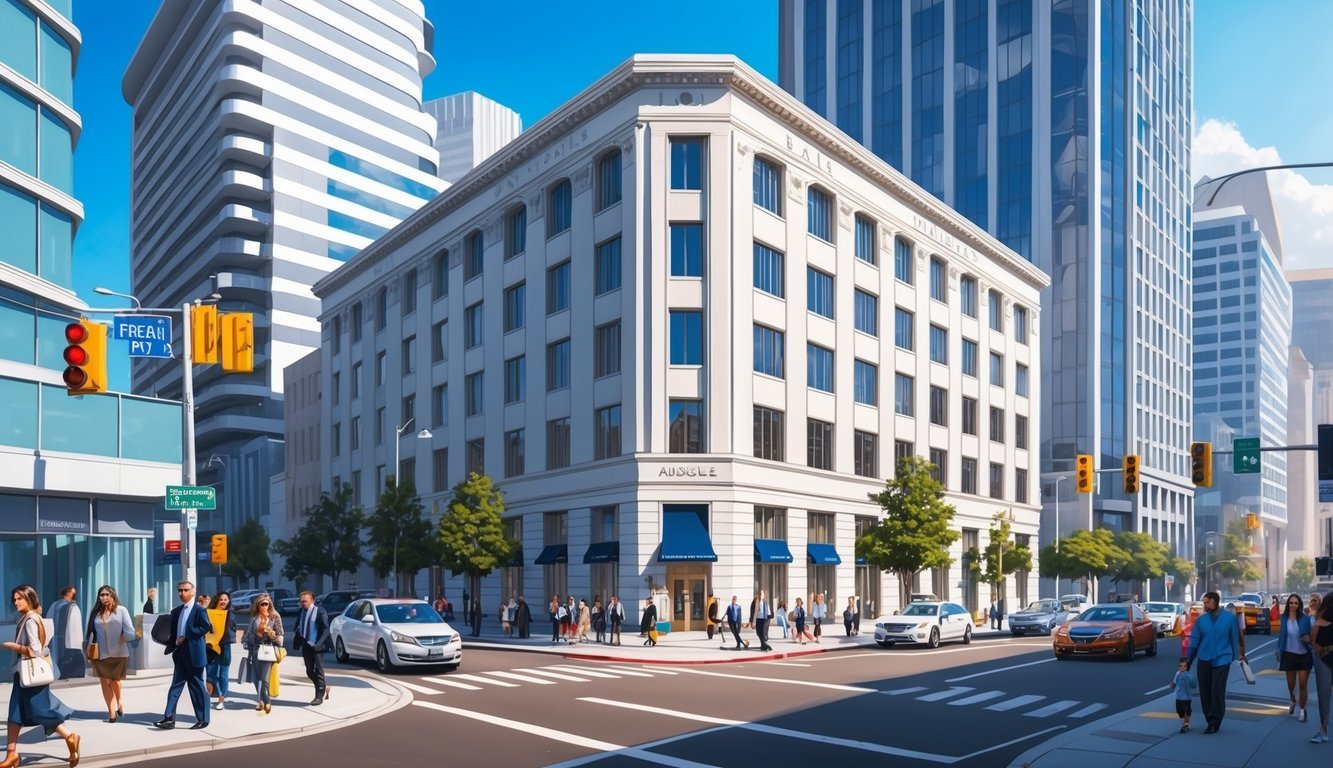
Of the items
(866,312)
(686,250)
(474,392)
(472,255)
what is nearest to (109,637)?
(686,250)

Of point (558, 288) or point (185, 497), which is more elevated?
point (558, 288)

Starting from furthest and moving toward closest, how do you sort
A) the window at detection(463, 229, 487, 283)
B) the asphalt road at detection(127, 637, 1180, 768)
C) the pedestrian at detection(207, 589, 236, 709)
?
1. the window at detection(463, 229, 487, 283)
2. the pedestrian at detection(207, 589, 236, 709)
3. the asphalt road at detection(127, 637, 1180, 768)

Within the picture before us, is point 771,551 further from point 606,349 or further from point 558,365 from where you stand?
point 558,365

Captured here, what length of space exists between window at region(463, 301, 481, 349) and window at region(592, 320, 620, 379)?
12602 millimetres

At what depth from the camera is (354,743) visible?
15.9 m

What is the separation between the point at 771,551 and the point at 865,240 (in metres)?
17.4

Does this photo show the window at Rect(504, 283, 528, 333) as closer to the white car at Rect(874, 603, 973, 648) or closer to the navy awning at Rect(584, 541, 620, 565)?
the navy awning at Rect(584, 541, 620, 565)

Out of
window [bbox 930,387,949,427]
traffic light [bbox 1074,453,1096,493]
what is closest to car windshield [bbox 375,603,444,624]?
traffic light [bbox 1074,453,1096,493]

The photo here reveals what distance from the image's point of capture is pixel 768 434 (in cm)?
4828

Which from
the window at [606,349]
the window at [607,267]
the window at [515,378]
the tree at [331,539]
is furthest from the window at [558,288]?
the tree at [331,539]

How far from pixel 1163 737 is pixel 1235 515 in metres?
181

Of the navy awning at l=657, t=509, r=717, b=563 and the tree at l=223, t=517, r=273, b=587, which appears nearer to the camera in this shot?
the navy awning at l=657, t=509, r=717, b=563

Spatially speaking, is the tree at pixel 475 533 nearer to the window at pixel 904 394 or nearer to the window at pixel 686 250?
the window at pixel 686 250

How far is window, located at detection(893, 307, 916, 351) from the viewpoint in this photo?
58.7 metres
